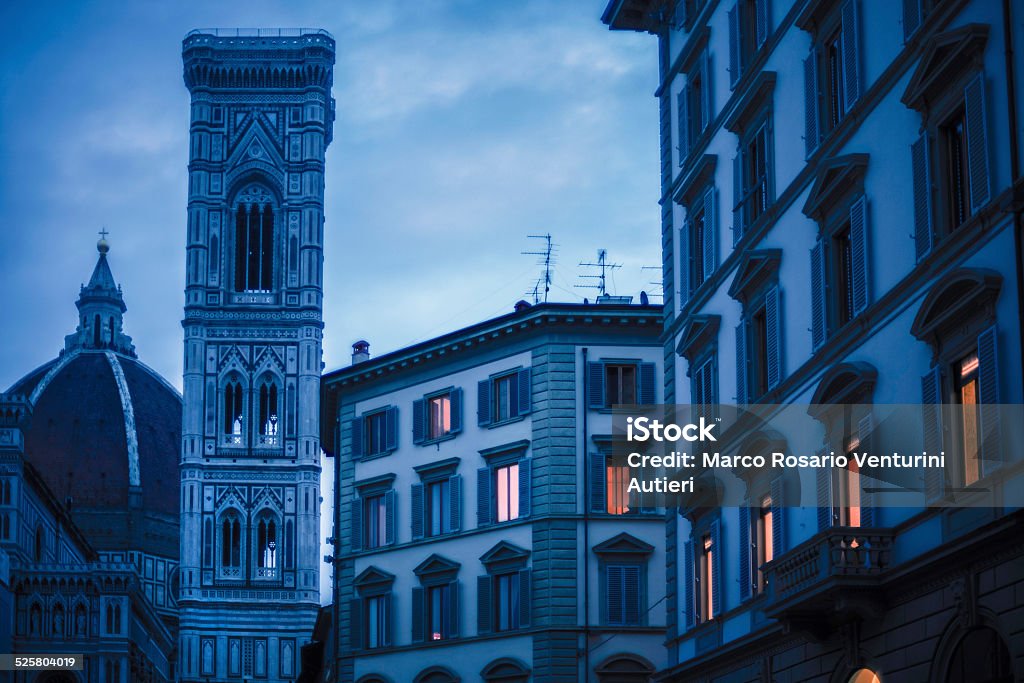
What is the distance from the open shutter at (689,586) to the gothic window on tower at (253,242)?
111965 millimetres

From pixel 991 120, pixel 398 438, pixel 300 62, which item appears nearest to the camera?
pixel 991 120

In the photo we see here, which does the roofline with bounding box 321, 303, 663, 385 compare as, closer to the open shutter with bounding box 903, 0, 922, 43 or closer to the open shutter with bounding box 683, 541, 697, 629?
the open shutter with bounding box 683, 541, 697, 629

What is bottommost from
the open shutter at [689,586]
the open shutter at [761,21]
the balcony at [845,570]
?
the balcony at [845,570]

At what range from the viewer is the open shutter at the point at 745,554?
1251 inches

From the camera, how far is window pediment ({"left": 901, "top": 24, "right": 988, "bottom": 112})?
2253 centimetres

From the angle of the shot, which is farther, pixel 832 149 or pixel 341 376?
pixel 341 376

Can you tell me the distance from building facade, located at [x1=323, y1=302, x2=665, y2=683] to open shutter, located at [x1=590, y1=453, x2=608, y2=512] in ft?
0.17

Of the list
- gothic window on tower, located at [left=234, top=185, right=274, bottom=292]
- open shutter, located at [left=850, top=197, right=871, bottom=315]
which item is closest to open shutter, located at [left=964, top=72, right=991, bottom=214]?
open shutter, located at [left=850, top=197, right=871, bottom=315]

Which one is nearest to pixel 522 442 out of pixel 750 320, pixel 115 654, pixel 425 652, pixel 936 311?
pixel 425 652

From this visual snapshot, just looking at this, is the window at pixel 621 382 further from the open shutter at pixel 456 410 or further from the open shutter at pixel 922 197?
the open shutter at pixel 922 197

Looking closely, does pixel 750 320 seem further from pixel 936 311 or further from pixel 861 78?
pixel 936 311

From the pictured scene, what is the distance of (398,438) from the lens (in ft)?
190

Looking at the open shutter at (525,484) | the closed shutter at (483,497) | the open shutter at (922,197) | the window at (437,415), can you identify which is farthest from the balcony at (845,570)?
the window at (437,415)

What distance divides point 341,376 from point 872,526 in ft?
120
